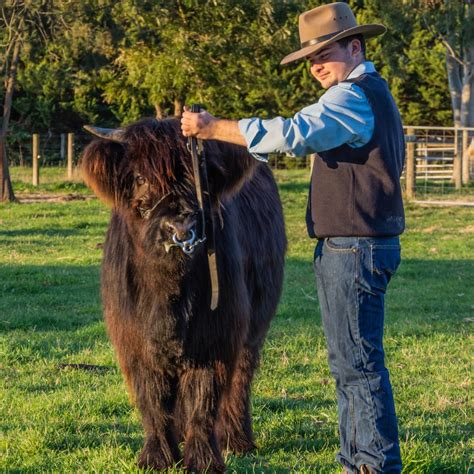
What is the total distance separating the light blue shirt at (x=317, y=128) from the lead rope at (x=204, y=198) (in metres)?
0.65

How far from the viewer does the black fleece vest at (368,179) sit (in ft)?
14.6

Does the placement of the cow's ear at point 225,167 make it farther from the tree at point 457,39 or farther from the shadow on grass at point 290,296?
the tree at point 457,39

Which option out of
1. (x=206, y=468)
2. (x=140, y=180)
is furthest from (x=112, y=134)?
(x=206, y=468)

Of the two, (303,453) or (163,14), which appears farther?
(163,14)

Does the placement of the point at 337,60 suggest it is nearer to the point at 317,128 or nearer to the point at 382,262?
the point at 317,128

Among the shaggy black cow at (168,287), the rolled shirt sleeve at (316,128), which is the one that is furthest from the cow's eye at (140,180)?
the rolled shirt sleeve at (316,128)

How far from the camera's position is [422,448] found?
5688 millimetres

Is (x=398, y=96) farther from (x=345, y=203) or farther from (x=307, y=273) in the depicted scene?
(x=345, y=203)

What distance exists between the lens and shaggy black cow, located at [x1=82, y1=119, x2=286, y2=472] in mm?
5031

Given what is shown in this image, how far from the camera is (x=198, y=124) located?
14.6 feet

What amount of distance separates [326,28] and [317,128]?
0.61 metres

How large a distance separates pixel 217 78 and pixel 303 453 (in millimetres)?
20995

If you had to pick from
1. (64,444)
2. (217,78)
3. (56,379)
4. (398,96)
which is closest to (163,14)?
(217,78)

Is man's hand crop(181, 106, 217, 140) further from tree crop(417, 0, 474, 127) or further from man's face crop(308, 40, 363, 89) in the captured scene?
tree crop(417, 0, 474, 127)
